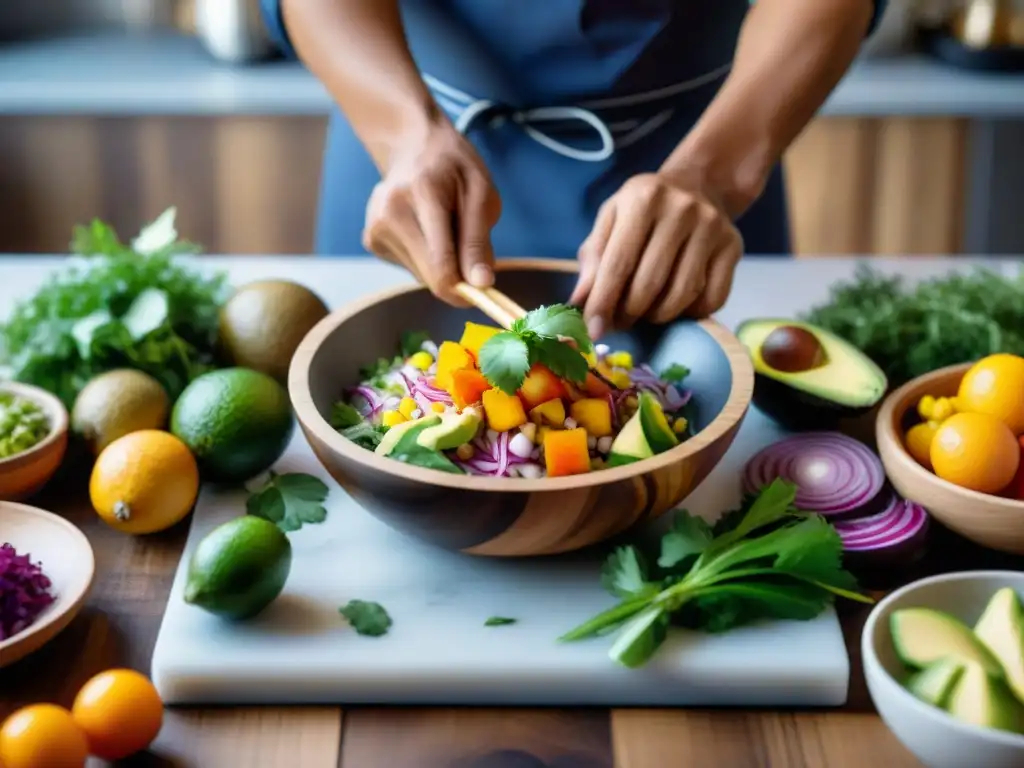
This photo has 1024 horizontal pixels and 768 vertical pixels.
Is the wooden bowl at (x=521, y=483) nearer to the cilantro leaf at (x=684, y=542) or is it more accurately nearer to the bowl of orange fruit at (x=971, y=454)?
the cilantro leaf at (x=684, y=542)

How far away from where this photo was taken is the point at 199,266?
5.75ft

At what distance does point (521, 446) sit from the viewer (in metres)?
1.04

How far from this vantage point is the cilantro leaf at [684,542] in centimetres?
102

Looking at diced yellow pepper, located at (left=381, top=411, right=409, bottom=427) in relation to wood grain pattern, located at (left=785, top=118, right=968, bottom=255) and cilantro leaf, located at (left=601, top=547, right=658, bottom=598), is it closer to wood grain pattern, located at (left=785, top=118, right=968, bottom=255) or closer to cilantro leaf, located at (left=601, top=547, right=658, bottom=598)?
cilantro leaf, located at (left=601, top=547, right=658, bottom=598)

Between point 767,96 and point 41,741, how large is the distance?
101cm

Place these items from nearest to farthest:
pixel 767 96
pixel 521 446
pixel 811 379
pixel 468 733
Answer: pixel 468 733
pixel 521 446
pixel 811 379
pixel 767 96

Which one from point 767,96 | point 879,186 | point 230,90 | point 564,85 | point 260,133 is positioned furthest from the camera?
point 879,186

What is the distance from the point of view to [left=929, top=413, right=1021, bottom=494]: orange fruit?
1.05 m

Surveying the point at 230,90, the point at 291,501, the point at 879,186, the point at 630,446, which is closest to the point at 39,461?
the point at 291,501

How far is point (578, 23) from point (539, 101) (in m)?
0.13

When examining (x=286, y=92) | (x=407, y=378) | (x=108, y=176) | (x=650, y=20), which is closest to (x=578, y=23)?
(x=650, y=20)

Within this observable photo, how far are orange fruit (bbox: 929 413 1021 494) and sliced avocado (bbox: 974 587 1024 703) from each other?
17 centimetres

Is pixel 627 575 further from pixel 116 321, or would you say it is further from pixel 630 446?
pixel 116 321

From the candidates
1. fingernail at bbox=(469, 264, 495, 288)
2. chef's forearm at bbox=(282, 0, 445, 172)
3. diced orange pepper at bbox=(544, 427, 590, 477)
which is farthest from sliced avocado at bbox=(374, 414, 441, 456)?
chef's forearm at bbox=(282, 0, 445, 172)
